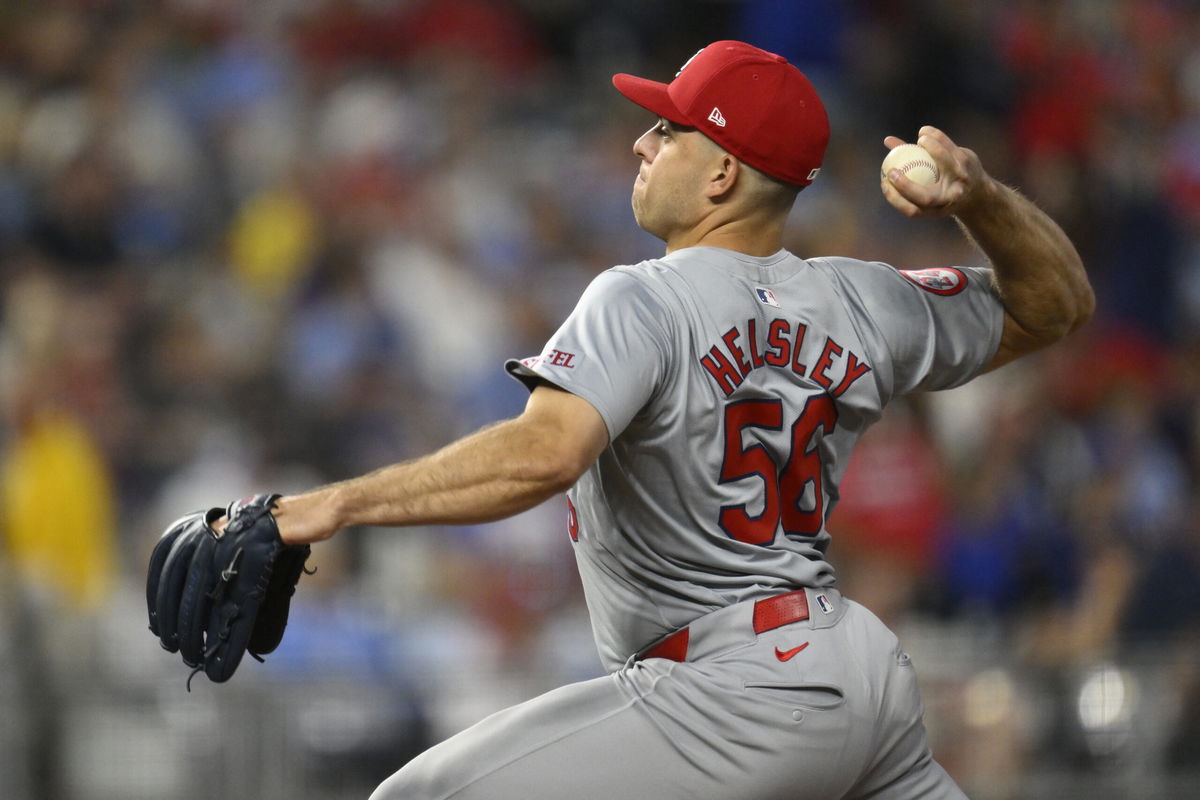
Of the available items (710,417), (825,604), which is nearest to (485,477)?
(710,417)

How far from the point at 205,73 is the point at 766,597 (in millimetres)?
7210

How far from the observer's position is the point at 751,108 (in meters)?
2.98

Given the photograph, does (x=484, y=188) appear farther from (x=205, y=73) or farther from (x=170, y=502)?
(x=170, y=502)

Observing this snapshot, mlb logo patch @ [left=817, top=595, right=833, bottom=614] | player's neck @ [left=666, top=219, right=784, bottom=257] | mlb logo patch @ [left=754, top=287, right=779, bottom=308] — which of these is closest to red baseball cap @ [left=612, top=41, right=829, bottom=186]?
player's neck @ [left=666, top=219, right=784, bottom=257]

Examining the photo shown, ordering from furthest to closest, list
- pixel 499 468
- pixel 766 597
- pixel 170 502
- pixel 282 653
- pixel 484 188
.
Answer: pixel 484 188, pixel 170 502, pixel 282 653, pixel 766 597, pixel 499 468

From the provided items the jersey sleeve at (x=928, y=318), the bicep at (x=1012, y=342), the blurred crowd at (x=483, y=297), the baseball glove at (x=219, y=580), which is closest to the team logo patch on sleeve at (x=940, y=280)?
the jersey sleeve at (x=928, y=318)

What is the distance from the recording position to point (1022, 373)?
764 centimetres

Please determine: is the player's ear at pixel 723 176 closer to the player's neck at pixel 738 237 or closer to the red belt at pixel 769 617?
the player's neck at pixel 738 237

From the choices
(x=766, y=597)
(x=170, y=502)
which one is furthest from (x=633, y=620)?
(x=170, y=502)

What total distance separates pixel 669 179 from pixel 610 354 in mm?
518

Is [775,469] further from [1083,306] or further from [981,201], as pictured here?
[1083,306]

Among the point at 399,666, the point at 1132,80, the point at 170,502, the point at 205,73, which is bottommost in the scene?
the point at 399,666

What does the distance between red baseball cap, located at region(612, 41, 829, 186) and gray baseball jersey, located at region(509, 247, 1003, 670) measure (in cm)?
20

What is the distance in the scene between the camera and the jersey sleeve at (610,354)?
8.68ft
